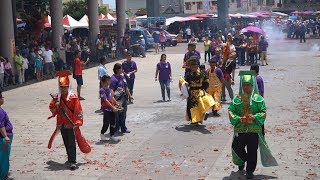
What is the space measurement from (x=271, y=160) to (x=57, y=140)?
5230 mm

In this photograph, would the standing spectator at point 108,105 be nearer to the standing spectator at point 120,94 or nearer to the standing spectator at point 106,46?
the standing spectator at point 120,94

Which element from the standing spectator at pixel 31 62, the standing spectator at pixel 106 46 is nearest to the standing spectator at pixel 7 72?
the standing spectator at pixel 31 62

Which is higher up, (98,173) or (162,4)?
(162,4)

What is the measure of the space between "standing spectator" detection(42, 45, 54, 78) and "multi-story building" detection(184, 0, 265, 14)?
4894cm

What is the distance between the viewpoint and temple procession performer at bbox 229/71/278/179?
7426mm

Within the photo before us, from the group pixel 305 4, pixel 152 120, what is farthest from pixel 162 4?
pixel 152 120

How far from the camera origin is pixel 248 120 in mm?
7367

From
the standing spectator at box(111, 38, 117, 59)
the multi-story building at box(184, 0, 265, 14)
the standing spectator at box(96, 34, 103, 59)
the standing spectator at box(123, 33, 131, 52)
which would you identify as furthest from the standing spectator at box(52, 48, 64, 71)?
the multi-story building at box(184, 0, 265, 14)

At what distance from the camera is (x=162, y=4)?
64312 millimetres

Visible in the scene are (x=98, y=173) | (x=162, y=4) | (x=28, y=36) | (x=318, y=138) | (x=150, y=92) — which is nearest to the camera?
(x=98, y=173)

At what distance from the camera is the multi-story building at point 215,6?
7331cm

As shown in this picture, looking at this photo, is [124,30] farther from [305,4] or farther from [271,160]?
[305,4]

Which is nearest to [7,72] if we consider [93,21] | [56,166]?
[93,21]

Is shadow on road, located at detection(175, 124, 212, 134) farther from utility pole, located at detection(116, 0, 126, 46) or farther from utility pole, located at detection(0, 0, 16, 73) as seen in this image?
utility pole, located at detection(116, 0, 126, 46)
